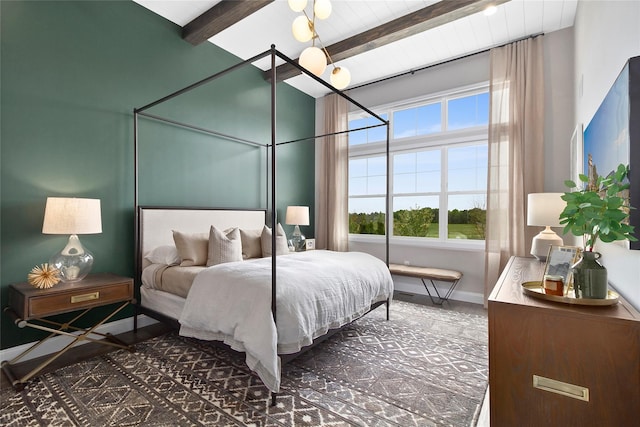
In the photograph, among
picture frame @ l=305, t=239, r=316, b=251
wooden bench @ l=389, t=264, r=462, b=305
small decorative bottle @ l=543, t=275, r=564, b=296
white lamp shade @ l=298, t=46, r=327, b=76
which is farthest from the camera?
picture frame @ l=305, t=239, r=316, b=251

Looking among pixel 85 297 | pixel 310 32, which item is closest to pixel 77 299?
pixel 85 297

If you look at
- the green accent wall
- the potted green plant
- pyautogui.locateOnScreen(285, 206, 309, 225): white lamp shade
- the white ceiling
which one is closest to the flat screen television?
the potted green plant

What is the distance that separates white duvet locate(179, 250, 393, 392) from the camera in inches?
75.1

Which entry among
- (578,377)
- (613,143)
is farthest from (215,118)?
(578,377)

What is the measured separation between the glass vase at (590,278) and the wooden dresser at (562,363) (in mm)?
57

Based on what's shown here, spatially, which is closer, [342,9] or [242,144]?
[342,9]

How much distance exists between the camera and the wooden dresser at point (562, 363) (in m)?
1.06

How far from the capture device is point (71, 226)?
2238mm

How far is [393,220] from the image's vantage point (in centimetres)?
482

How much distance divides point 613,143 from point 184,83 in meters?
3.79

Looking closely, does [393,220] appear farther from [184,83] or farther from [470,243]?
[184,83]

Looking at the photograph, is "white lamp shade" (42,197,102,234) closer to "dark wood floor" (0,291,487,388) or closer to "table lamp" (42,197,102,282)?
"table lamp" (42,197,102,282)

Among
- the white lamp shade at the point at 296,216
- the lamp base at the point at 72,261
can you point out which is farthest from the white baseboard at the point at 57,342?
the white lamp shade at the point at 296,216

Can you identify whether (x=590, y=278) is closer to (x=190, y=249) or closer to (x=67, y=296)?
(x=190, y=249)
